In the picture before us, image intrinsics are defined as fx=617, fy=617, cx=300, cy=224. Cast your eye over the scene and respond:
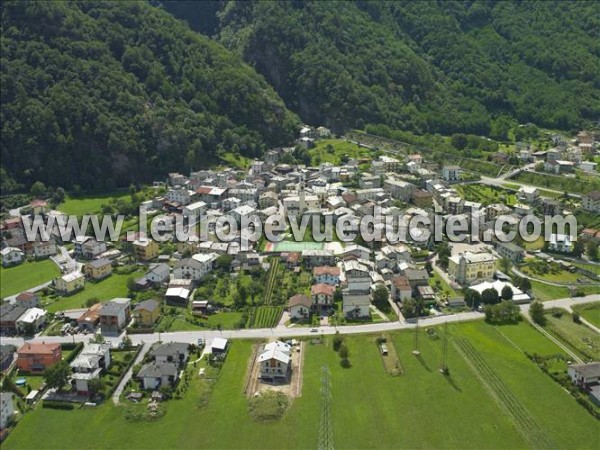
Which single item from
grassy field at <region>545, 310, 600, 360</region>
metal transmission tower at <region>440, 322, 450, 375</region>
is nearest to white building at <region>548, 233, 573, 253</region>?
grassy field at <region>545, 310, 600, 360</region>

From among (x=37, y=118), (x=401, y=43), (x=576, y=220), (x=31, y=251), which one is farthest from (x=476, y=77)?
(x=31, y=251)

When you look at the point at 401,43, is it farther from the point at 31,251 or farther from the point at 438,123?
the point at 31,251

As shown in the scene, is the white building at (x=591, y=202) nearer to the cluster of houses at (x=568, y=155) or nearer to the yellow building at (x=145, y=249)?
the cluster of houses at (x=568, y=155)

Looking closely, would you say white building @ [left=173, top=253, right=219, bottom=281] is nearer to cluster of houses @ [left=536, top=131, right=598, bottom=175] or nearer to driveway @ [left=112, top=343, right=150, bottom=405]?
driveway @ [left=112, top=343, right=150, bottom=405]

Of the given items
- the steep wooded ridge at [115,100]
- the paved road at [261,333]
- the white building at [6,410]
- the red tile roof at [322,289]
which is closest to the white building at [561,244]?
the paved road at [261,333]

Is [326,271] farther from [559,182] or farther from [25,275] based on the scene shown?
[559,182]
